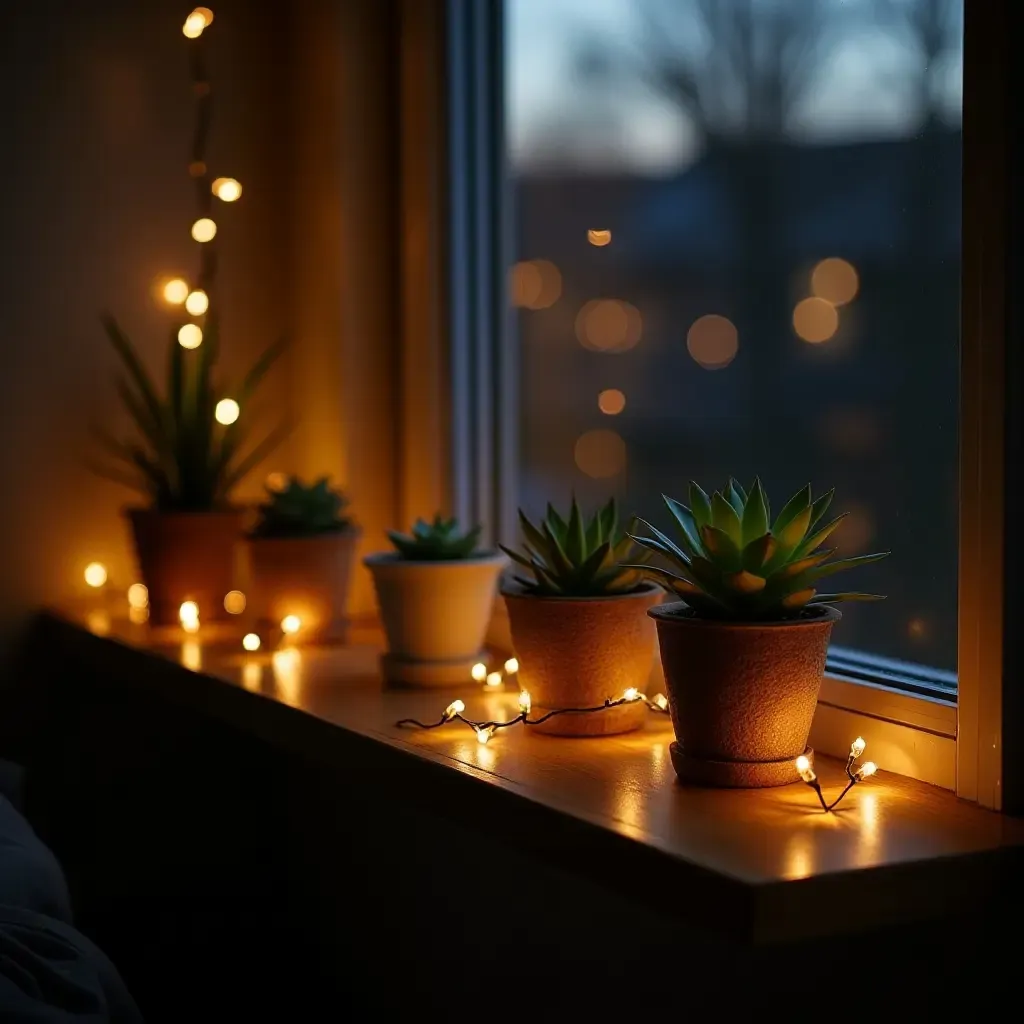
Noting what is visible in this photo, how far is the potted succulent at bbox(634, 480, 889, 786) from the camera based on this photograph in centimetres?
101

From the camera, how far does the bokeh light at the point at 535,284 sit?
1.69m

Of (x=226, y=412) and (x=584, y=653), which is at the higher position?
(x=226, y=412)

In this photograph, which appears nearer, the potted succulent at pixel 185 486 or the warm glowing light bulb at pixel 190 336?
the potted succulent at pixel 185 486

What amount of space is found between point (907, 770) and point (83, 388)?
1.31 m

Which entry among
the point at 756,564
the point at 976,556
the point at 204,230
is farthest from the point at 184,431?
the point at 976,556

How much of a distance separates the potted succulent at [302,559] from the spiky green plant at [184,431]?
0.14 m

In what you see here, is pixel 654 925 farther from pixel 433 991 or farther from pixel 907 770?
pixel 433 991

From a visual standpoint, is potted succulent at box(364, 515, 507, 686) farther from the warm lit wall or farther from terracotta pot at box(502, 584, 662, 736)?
the warm lit wall

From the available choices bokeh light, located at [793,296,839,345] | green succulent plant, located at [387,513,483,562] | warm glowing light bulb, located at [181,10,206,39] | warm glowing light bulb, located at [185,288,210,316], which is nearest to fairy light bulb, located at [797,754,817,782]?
bokeh light, located at [793,296,839,345]

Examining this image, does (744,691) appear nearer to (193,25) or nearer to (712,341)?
(712,341)

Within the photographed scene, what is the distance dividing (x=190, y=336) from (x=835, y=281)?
106cm

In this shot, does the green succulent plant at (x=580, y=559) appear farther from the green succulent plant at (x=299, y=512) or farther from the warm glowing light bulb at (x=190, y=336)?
the warm glowing light bulb at (x=190, y=336)

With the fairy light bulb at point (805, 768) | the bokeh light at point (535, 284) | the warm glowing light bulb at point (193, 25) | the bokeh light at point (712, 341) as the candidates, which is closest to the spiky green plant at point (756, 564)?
the fairy light bulb at point (805, 768)

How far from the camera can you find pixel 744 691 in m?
1.01
